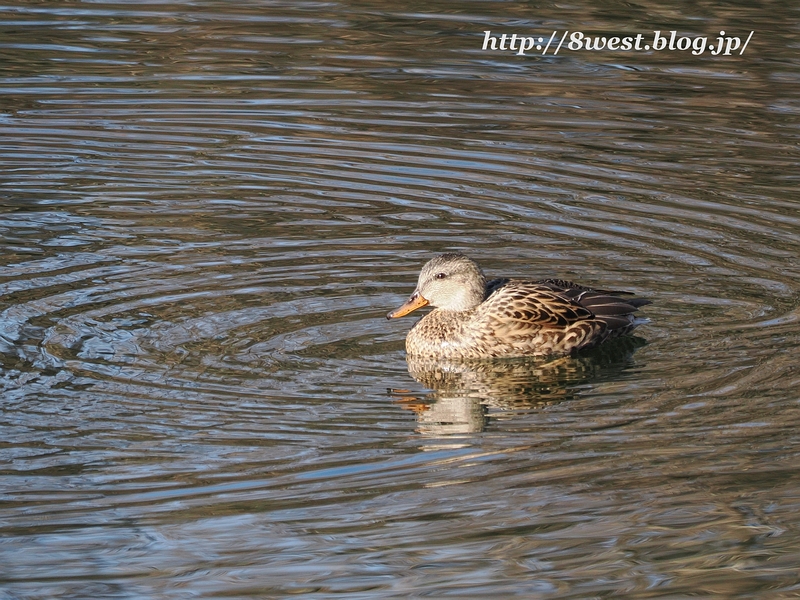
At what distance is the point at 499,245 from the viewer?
11.4m

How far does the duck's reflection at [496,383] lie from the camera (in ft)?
27.9

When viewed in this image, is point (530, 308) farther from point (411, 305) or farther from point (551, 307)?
point (411, 305)

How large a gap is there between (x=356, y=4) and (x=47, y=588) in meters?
13.6

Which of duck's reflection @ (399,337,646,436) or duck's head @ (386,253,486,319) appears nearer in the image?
duck's reflection @ (399,337,646,436)

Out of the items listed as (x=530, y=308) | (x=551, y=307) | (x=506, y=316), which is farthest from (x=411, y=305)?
(x=551, y=307)

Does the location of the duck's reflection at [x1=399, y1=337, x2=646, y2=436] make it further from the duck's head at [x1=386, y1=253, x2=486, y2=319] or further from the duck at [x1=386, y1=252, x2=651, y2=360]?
the duck's head at [x1=386, y1=253, x2=486, y2=319]

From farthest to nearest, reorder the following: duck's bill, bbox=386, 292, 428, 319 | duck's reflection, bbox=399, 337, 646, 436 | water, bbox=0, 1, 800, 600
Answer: duck's bill, bbox=386, 292, 428, 319 < duck's reflection, bbox=399, 337, 646, 436 < water, bbox=0, 1, 800, 600

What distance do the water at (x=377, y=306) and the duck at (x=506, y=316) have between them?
7.2 inches

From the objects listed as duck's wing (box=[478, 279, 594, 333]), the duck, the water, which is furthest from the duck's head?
the water

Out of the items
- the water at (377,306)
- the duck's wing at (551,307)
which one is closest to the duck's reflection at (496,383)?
the water at (377,306)

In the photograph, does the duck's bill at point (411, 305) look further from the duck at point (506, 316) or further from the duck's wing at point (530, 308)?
the duck's wing at point (530, 308)

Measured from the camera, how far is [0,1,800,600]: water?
22.0 ft

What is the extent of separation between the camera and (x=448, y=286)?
9.84 m

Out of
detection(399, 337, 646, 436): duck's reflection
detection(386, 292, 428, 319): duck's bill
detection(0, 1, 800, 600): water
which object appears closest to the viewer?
detection(0, 1, 800, 600): water
